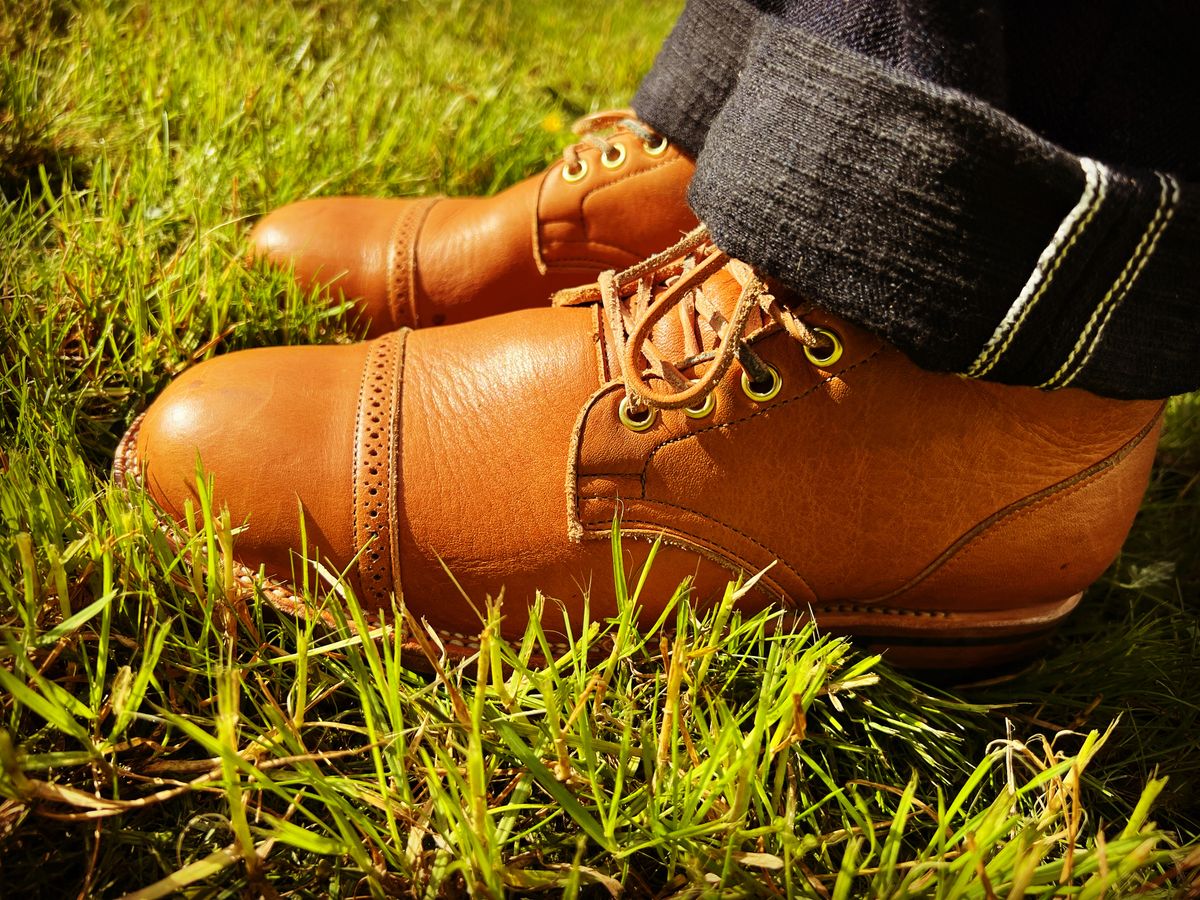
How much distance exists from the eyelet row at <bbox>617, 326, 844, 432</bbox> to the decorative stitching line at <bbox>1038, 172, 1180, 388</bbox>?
25cm

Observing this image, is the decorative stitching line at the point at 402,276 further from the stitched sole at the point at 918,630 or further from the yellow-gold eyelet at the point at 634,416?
the yellow-gold eyelet at the point at 634,416

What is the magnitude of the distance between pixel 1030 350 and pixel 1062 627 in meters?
0.71

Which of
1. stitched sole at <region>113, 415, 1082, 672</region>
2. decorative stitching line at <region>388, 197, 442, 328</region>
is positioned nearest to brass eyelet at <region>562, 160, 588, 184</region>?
decorative stitching line at <region>388, 197, 442, 328</region>

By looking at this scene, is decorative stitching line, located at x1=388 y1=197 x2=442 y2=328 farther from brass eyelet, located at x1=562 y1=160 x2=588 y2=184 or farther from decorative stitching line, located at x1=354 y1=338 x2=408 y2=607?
decorative stitching line, located at x1=354 y1=338 x2=408 y2=607

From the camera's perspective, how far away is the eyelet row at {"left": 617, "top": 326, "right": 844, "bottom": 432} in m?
1.12

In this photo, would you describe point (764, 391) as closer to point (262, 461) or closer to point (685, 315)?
point (685, 315)

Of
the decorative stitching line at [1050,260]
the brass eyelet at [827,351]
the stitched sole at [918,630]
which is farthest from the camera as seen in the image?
the stitched sole at [918,630]

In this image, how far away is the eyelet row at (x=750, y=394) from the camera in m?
1.12

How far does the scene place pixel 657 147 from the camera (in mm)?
1768

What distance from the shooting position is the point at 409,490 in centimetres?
120

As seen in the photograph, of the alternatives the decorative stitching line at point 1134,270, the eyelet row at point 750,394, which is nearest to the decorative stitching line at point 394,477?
the eyelet row at point 750,394

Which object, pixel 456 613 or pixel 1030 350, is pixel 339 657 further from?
pixel 1030 350

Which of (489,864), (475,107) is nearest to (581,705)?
(489,864)

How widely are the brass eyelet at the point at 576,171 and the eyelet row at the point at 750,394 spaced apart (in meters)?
0.76
